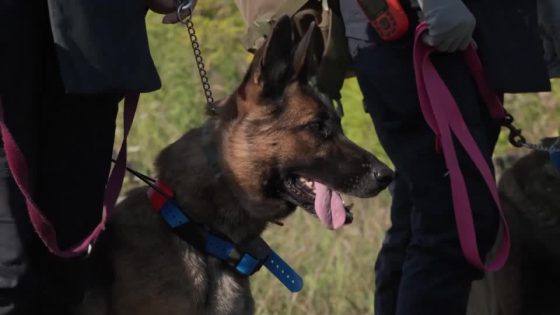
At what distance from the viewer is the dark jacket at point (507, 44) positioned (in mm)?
3705

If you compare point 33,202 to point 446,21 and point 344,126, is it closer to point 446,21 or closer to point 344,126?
point 446,21

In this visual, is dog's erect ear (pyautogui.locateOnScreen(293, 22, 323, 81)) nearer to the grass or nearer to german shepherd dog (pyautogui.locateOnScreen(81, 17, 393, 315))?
german shepherd dog (pyautogui.locateOnScreen(81, 17, 393, 315))

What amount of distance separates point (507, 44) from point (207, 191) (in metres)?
1.09

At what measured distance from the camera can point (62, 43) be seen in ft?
10.1

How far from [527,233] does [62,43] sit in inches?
80.3

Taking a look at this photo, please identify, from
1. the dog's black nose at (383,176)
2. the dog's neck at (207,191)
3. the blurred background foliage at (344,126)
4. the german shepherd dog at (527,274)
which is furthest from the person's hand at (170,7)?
the german shepherd dog at (527,274)

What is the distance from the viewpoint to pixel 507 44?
3.72 meters

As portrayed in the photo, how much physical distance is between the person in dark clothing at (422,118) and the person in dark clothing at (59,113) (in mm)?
809

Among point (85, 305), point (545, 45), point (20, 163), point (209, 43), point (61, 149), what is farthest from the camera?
point (209, 43)

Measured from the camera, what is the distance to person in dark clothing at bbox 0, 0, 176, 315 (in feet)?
10.1

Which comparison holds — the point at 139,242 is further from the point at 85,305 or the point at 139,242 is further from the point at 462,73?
the point at 462,73

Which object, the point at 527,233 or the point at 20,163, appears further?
the point at 527,233

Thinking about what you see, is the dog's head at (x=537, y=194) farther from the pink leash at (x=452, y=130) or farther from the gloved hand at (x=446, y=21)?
the gloved hand at (x=446, y=21)

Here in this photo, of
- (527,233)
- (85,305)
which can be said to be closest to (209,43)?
(527,233)
